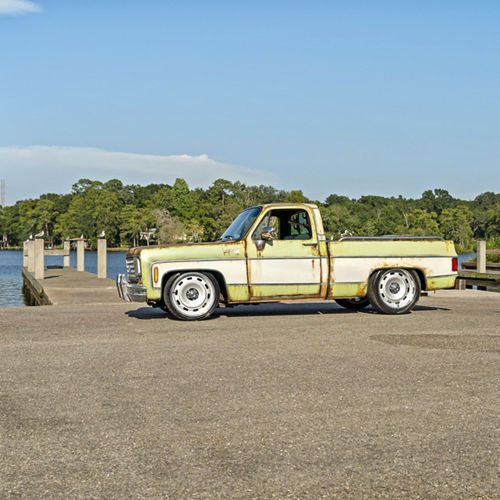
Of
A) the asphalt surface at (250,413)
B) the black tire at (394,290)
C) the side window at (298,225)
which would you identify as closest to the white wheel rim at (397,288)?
the black tire at (394,290)

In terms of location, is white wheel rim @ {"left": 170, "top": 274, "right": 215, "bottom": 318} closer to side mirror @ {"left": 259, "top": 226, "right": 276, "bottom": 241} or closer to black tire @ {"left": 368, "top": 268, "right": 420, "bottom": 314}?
side mirror @ {"left": 259, "top": 226, "right": 276, "bottom": 241}

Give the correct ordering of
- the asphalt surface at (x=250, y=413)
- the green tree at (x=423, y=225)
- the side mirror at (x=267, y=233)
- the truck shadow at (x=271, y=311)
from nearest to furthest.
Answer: the asphalt surface at (x=250, y=413) → the side mirror at (x=267, y=233) → the truck shadow at (x=271, y=311) → the green tree at (x=423, y=225)

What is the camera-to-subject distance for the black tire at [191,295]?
10.5 metres

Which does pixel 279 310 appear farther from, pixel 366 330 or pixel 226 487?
pixel 226 487

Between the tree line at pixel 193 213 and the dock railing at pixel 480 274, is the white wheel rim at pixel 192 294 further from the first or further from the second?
the tree line at pixel 193 213

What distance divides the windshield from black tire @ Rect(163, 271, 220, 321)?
87 centimetres

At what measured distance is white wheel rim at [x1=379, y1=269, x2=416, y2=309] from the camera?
37.1 feet

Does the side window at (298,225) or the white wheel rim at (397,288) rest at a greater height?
the side window at (298,225)

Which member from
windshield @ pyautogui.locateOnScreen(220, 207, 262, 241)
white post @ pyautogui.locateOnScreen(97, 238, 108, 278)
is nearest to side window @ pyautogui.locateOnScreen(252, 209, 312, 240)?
windshield @ pyautogui.locateOnScreen(220, 207, 262, 241)

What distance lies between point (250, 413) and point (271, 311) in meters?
7.41

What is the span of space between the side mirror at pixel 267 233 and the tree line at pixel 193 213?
105755 millimetres

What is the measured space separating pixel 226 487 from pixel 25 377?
11.2 ft

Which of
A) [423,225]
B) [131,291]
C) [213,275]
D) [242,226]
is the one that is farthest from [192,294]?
[423,225]

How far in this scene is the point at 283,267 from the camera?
35.6ft
